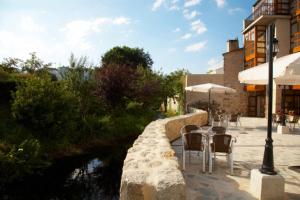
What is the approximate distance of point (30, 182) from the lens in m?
9.79

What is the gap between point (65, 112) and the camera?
45.3 feet

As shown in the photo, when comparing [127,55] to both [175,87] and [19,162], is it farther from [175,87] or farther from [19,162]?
[19,162]

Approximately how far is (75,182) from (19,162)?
193 centimetres

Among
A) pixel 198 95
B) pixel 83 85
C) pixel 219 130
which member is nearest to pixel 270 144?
pixel 219 130

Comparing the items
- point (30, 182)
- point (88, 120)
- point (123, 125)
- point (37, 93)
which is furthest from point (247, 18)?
point (30, 182)

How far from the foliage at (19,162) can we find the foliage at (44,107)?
2883 mm

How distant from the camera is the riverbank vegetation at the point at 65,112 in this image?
10648 millimetres

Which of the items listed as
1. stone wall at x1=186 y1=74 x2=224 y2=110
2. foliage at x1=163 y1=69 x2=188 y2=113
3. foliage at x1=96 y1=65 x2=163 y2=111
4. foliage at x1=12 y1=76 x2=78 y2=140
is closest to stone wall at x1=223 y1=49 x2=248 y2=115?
stone wall at x1=186 y1=74 x2=224 y2=110

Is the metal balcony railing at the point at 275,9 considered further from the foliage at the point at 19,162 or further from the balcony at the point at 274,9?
the foliage at the point at 19,162

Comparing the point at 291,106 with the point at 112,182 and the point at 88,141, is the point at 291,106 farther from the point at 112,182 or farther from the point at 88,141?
the point at 112,182

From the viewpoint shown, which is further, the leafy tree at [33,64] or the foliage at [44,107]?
the leafy tree at [33,64]

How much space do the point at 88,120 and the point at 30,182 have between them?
7.01m

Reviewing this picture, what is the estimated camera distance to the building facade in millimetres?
20109

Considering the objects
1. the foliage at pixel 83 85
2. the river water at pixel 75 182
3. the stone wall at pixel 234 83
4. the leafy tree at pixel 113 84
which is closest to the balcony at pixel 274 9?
the stone wall at pixel 234 83
